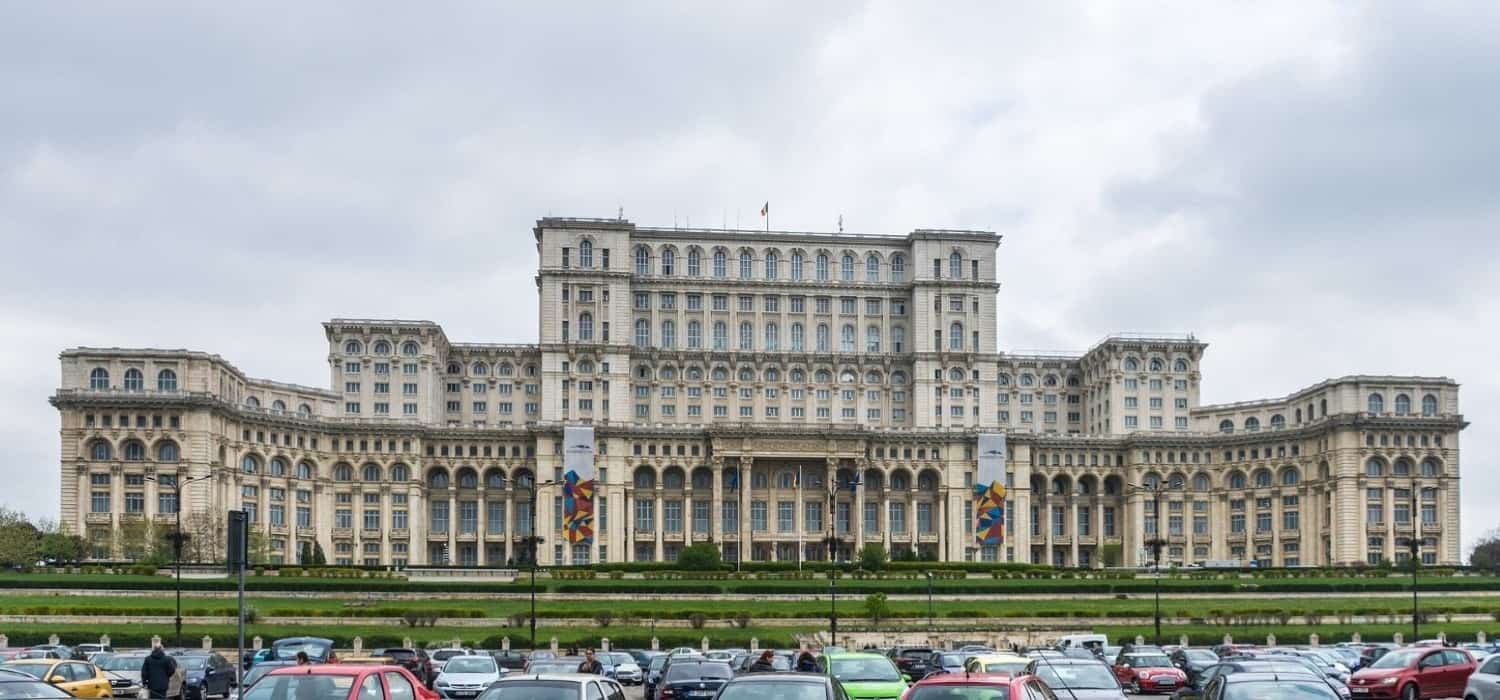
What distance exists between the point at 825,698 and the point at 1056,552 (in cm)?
14225

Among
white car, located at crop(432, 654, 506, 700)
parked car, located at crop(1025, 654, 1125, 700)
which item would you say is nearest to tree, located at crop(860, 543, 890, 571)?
white car, located at crop(432, 654, 506, 700)

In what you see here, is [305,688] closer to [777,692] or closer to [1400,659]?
[777,692]

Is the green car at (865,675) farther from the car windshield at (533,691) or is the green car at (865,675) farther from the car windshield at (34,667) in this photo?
the car windshield at (34,667)

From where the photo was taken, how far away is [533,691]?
80.2ft

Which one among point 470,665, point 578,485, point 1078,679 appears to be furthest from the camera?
point 578,485

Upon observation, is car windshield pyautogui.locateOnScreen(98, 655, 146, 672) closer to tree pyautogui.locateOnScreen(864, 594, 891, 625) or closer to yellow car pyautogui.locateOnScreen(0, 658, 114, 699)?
yellow car pyautogui.locateOnScreen(0, 658, 114, 699)

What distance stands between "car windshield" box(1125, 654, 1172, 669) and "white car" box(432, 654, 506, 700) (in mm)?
22624

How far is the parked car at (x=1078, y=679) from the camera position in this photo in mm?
32156

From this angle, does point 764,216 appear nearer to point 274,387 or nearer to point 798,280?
point 798,280

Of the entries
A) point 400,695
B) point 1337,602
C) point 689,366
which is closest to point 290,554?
point 689,366

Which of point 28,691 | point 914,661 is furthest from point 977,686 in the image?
→ point 914,661

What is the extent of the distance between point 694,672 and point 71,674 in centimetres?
1715

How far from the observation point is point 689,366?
161750 millimetres

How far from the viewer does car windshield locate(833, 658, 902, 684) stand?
115 ft
